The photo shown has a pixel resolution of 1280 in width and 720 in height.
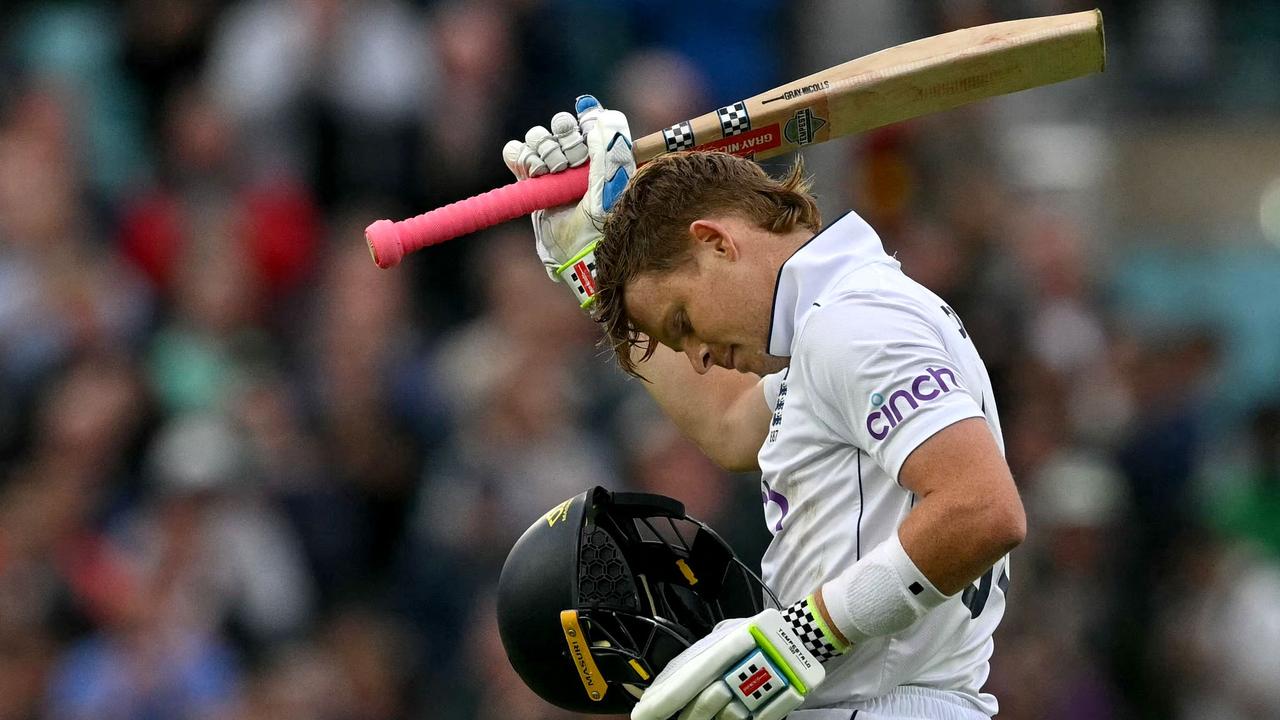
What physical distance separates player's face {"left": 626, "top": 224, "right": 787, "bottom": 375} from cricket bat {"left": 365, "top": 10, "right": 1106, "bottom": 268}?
0.52 m

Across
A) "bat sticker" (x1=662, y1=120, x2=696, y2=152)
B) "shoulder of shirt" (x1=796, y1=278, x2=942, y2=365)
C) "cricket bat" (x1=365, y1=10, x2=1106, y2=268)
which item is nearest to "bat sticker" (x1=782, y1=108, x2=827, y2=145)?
"cricket bat" (x1=365, y1=10, x2=1106, y2=268)

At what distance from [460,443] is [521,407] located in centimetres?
36

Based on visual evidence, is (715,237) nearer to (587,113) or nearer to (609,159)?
(609,159)

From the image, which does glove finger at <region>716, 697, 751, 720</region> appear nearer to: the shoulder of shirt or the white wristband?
the white wristband

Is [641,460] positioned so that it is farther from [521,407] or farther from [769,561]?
[769,561]

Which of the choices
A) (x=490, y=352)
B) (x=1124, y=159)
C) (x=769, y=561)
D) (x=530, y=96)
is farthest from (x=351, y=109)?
(x=769, y=561)

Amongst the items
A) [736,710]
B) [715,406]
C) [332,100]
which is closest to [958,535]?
[736,710]

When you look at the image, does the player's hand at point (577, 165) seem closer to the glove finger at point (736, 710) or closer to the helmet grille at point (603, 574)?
the helmet grille at point (603, 574)

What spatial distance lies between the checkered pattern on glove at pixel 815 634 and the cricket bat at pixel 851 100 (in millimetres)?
1204

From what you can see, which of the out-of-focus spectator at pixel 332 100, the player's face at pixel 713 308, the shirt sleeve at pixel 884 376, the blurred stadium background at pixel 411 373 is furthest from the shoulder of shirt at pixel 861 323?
Answer: the out-of-focus spectator at pixel 332 100

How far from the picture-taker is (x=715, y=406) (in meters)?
4.33

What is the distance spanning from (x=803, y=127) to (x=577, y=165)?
0.53m

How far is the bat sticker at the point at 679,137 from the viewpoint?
414 centimetres

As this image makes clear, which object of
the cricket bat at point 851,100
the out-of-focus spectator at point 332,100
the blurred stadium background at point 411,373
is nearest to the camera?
the cricket bat at point 851,100
